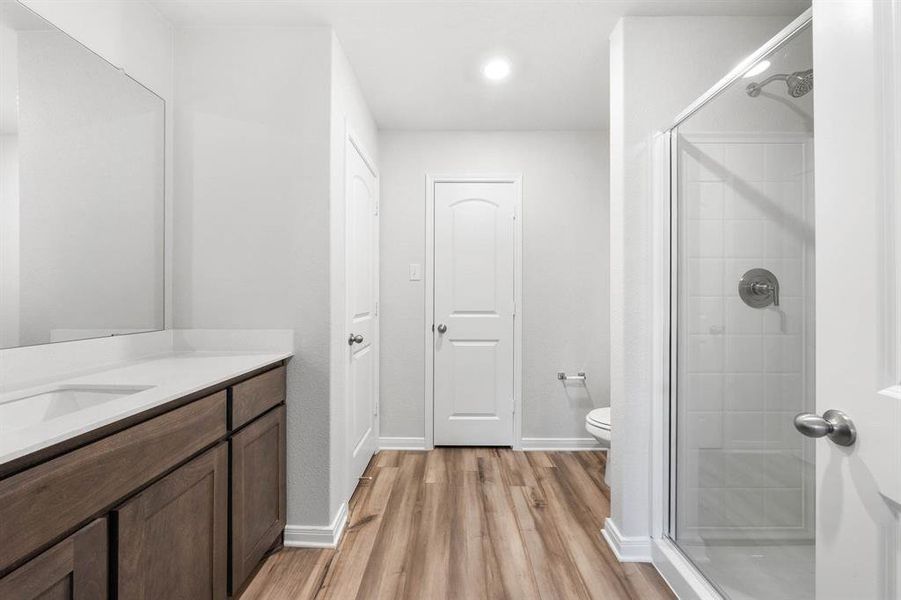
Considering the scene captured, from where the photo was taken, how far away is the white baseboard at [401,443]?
10.8 feet

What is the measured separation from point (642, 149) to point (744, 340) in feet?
3.03

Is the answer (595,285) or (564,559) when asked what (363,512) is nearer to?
(564,559)

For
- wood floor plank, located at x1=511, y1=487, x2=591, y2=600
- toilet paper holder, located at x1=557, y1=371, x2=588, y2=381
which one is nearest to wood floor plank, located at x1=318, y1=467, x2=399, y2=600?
wood floor plank, located at x1=511, y1=487, x2=591, y2=600

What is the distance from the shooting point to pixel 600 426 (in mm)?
2514

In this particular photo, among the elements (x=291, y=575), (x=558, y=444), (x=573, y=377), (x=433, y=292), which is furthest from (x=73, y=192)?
(x=558, y=444)

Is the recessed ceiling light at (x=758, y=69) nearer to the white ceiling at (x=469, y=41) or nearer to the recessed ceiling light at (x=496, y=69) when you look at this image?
the white ceiling at (x=469, y=41)

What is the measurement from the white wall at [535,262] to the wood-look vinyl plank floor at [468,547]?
1.73ft

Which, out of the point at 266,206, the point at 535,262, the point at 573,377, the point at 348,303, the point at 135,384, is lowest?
the point at 573,377

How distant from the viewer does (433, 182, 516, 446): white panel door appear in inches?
129

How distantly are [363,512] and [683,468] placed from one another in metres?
1.51

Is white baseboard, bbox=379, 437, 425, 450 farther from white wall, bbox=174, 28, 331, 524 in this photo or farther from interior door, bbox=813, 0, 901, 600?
interior door, bbox=813, 0, 901, 600

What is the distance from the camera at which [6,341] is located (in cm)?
132

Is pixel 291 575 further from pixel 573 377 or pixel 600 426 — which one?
pixel 573 377

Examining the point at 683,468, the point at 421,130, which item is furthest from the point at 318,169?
the point at 683,468
